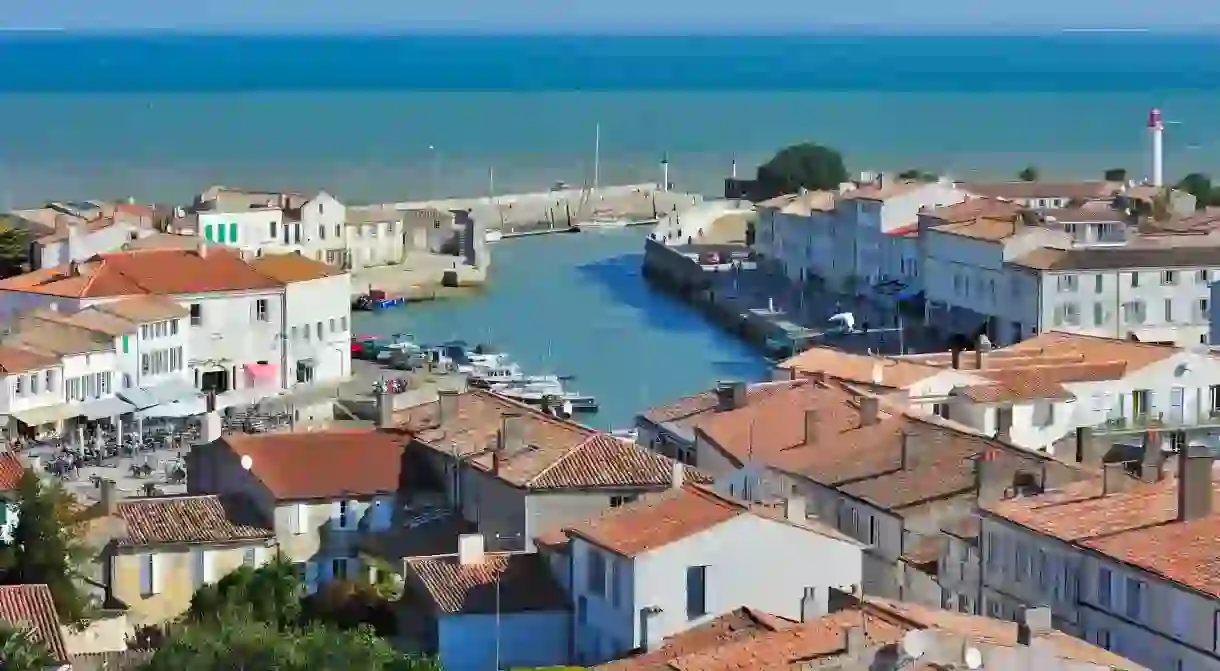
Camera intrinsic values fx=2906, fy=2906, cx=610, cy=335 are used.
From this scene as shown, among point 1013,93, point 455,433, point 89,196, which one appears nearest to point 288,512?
point 455,433

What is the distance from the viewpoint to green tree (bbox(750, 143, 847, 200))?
59188 millimetres

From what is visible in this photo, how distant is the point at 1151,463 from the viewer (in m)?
18.7

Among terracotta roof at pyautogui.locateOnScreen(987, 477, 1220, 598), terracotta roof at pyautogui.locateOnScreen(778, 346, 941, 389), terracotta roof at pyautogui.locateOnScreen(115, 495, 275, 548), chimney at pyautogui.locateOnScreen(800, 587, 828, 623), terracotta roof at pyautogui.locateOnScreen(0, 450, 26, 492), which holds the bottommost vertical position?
terracotta roof at pyautogui.locateOnScreen(115, 495, 275, 548)

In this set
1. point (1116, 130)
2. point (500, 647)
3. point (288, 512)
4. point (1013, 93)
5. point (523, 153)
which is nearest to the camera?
point (500, 647)

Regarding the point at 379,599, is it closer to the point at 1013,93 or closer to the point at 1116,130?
the point at 1116,130

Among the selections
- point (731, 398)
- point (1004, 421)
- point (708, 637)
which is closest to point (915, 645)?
point (708, 637)

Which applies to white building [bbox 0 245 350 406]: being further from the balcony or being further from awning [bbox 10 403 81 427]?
the balcony

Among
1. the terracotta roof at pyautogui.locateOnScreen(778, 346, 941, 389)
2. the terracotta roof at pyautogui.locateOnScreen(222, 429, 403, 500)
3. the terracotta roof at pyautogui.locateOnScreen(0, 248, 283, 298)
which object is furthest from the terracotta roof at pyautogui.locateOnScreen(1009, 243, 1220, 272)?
the terracotta roof at pyautogui.locateOnScreen(222, 429, 403, 500)

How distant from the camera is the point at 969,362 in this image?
26.0 m

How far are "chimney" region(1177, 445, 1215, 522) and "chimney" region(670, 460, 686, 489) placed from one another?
9.55 ft

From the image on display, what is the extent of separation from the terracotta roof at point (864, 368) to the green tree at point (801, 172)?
105ft

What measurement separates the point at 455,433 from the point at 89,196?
152 feet

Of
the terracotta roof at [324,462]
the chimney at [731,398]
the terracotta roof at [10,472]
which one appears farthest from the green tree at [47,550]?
the chimney at [731,398]

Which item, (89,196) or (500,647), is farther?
(89,196)
